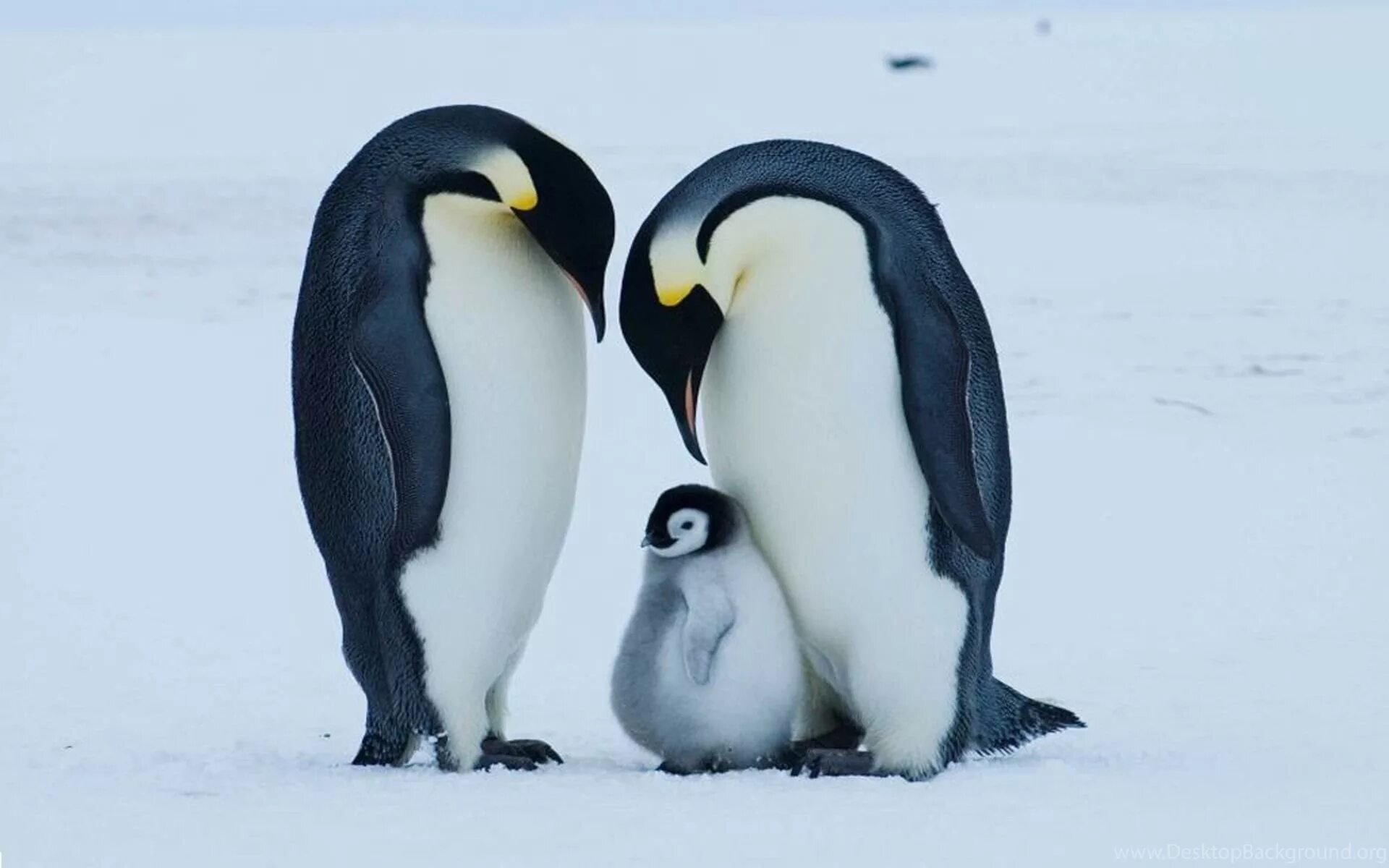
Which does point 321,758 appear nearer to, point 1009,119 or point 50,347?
point 50,347

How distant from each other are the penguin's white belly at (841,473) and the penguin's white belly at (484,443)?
1.05ft

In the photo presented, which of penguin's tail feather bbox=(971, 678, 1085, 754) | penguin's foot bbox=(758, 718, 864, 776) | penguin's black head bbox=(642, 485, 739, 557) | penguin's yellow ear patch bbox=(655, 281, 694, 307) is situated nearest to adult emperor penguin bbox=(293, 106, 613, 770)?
penguin's yellow ear patch bbox=(655, 281, 694, 307)

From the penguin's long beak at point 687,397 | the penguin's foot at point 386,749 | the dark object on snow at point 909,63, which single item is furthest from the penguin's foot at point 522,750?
the dark object on snow at point 909,63

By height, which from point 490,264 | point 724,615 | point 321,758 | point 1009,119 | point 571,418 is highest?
point 1009,119

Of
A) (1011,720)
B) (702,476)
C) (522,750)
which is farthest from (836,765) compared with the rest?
(702,476)

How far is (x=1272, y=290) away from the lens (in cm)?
1213

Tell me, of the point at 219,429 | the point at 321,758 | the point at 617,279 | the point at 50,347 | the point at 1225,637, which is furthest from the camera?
the point at 617,279

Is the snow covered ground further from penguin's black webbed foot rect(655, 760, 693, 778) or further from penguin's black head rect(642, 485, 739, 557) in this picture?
penguin's black head rect(642, 485, 739, 557)

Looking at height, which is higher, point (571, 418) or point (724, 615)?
point (571, 418)

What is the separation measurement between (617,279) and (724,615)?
8.28 m

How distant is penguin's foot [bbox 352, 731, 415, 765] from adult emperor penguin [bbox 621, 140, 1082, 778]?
71cm

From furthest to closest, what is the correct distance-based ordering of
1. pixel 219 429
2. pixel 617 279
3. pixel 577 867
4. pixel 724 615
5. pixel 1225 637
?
1. pixel 617 279
2. pixel 219 429
3. pixel 1225 637
4. pixel 724 615
5. pixel 577 867

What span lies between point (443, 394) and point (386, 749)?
661mm

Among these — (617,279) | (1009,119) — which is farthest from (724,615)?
(1009,119)
